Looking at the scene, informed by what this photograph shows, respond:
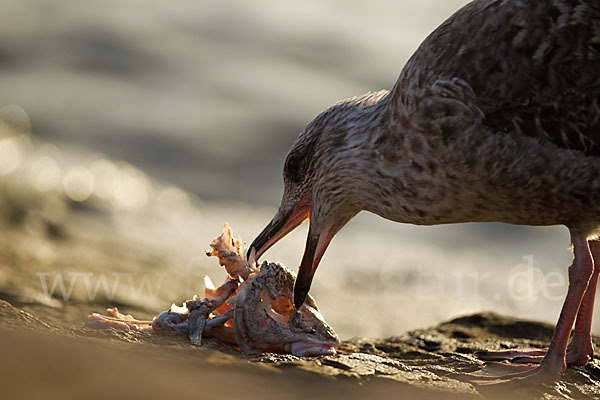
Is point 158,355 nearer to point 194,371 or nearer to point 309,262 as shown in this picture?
point 194,371

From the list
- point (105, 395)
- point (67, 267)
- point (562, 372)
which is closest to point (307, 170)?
point (562, 372)

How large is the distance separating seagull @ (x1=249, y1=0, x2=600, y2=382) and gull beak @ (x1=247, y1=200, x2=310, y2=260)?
0.43 metres

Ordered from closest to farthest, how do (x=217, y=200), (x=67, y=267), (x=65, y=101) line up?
(x=67, y=267) < (x=217, y=200) < (x=65, y=101)

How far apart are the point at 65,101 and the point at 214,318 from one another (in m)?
9.27

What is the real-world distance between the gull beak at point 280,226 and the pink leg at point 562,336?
1562mm

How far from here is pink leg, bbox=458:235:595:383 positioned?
4.27 metres

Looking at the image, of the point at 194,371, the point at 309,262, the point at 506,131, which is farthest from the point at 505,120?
the point at 194,371

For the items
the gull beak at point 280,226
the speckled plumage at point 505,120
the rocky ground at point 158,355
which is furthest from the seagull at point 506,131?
the rocky ground at point 158,355

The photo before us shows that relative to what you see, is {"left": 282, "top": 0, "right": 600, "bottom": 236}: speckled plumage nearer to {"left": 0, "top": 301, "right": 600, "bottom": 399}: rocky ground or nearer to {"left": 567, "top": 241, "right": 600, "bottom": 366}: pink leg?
{"left": 567, "top": 241, "right": 600, "bottom": 366}: pink leg

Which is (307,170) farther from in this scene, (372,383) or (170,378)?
(170,378)

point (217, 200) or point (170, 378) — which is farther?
point (217, 200)

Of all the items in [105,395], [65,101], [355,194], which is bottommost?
[105,395]

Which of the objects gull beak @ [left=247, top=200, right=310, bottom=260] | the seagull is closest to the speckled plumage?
the seagull

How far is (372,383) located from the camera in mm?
3402
